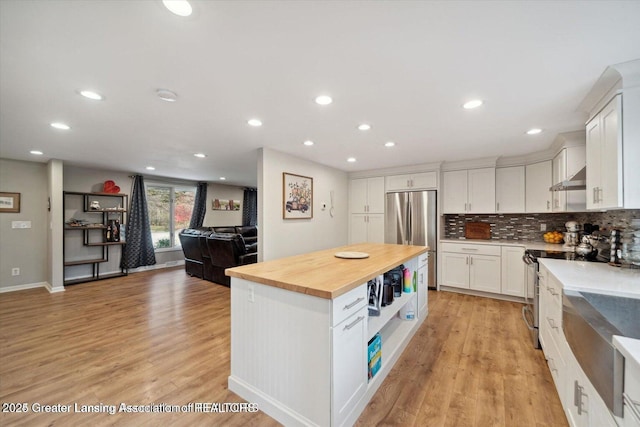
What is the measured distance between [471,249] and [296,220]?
287 centimetres

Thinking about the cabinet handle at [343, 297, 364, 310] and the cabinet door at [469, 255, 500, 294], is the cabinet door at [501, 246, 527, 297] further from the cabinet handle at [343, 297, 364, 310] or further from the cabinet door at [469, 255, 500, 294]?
the cabinet handle at [343, 297, 364, 310]

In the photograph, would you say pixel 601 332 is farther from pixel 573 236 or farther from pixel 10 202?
pixel 10 202

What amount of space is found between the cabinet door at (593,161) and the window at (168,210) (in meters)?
7.48

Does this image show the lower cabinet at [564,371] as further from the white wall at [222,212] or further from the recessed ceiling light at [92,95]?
the white wall at [222,212]

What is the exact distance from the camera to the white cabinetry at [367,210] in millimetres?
5055

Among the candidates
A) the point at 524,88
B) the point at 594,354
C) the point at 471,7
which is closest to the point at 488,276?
the point at 524,88

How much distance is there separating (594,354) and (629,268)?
163cm

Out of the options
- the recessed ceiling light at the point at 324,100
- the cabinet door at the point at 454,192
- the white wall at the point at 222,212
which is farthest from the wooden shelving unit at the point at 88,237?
the cabinet door at the point at 454,192

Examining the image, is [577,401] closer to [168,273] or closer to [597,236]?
[597,236]

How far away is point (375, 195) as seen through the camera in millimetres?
5117

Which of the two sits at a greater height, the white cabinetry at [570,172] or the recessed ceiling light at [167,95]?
the recessed ceiling light at [167,95]

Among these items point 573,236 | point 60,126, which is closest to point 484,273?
point 573,236

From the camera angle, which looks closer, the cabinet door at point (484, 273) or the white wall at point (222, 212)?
the cabinet door at point (484, 273)

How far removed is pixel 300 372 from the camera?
1492mm
